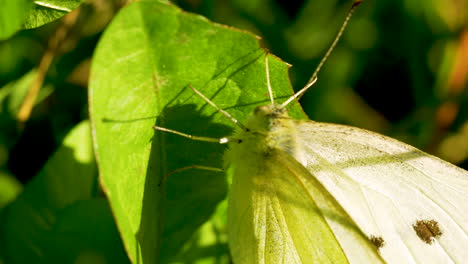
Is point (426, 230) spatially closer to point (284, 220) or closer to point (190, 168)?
point (284, 220)

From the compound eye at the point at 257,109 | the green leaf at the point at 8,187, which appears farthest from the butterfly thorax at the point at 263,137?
the green leaf at the point at 8,187

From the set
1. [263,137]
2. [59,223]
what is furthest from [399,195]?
[59,223]

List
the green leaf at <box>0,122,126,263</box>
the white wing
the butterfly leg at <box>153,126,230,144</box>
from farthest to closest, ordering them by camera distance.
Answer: the white wing < the green leaf at <box>0,122,126,263</box> < the butterfly leg at <box>153,126,230,144</box>

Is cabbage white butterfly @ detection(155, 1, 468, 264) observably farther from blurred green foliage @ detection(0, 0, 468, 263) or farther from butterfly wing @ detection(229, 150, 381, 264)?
blurred green foliage @ detection(0, 0, 468, 263)

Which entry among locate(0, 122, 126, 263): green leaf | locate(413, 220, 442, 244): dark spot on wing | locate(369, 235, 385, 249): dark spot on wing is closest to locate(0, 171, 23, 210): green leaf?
locate(0, 122, 126, 263): green leaf

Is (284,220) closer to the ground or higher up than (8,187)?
closer to the ground

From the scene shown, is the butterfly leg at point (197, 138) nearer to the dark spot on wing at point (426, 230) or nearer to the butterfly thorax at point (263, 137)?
the butterfly thorax at point (263, 137)

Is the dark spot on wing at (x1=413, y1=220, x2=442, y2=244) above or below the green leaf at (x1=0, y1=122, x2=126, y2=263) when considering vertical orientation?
A: below
